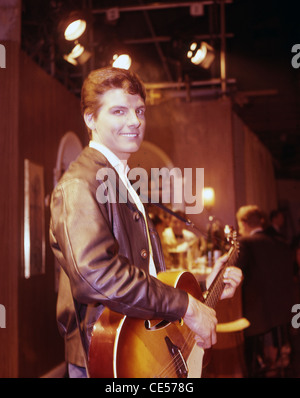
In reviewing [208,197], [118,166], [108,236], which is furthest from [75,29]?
[108,236]

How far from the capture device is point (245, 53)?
8719 millimetres

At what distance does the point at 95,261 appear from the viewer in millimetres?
1308

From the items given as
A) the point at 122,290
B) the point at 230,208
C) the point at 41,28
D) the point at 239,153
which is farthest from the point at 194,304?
the point at 239,153

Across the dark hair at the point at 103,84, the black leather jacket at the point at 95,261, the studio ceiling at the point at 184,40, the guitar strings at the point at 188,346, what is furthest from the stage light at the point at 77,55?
the black leather jacket at the point at 95,261

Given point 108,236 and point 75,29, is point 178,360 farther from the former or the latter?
point 75,29

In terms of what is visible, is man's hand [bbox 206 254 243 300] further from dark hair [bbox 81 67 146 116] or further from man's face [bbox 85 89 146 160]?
dark hair [bbox 81 67 146 116]

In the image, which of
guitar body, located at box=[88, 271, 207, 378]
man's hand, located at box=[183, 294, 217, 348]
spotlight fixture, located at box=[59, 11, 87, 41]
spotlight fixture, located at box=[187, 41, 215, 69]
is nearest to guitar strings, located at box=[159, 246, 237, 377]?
guitar body, located at box=[88, 271, 207, 378]

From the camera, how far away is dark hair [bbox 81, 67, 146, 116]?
1.59 meters

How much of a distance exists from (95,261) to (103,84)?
2.07 ft

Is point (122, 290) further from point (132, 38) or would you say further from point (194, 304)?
point (132, 38)

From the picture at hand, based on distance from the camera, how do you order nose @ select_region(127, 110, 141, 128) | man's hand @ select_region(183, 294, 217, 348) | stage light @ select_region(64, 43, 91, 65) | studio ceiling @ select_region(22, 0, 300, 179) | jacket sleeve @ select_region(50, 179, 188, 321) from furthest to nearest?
studio ceiling @ select_region(22, 0, 300, 179) < stage light @ select_region(64, 43, 91, 65) < nose @ select_region(127, 110, 141, 128) < man's hand @ select_region(183, 294, 217, 348) < jacket sleeve @ select_region(50, 179, 188, 321)

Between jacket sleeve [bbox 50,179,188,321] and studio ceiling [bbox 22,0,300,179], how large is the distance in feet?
13.4

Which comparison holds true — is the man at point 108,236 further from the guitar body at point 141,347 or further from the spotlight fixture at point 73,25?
the spotlight fixture at point 73,25
